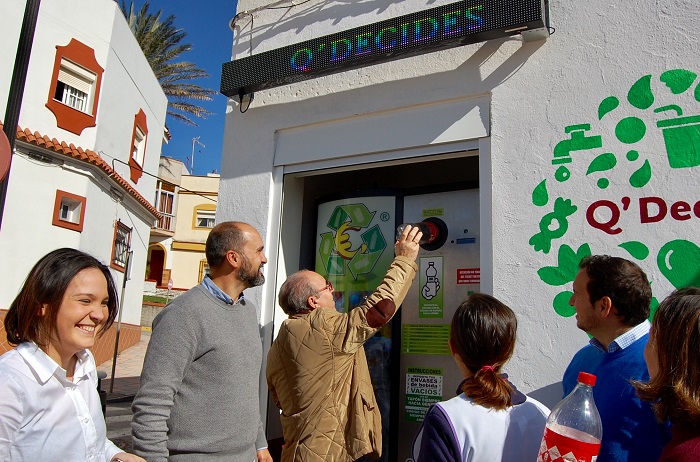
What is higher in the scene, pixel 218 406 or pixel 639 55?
pixel 639 55

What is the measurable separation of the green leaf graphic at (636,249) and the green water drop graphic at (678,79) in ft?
2.78

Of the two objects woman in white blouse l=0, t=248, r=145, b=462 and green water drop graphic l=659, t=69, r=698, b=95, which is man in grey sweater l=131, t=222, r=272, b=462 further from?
green water drop graphic l=659, t=69, r=698, b=95

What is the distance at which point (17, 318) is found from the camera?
1756 mm

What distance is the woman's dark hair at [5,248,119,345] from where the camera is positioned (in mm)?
1739

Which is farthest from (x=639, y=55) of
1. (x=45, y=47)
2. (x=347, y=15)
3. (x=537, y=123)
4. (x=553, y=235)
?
(x=45, y=47)

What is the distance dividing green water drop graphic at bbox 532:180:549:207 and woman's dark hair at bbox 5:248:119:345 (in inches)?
98.1

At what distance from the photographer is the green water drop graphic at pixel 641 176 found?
121 inches

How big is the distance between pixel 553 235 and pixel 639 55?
3.68 feet

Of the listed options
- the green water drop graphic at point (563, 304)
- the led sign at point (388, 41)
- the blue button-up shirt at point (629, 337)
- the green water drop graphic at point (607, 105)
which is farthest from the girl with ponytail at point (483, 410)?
the led sign at point (388, 41)

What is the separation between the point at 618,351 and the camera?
2170 mm

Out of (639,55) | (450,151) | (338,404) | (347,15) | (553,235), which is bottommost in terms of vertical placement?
(338,404)

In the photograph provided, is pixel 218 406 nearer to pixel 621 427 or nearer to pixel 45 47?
pixel 621 427

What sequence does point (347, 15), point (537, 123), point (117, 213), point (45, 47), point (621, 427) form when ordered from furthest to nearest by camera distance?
point (117, 213)
point (45, 47)
point (347, 15)
point (537, 123)
point (621, 427)

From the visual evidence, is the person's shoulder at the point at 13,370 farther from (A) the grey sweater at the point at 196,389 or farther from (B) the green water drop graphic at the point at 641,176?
(B) the green water drop graphic at the point at 641,176
